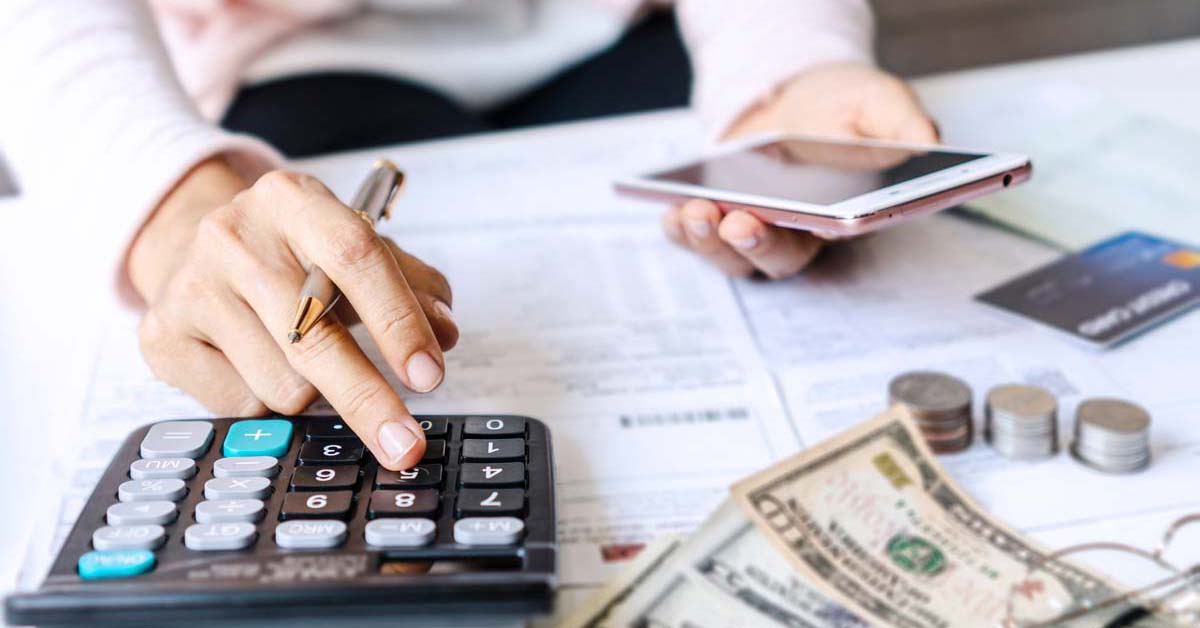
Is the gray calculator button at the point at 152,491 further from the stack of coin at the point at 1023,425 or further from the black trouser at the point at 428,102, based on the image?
the black trouser at the point at 428,102

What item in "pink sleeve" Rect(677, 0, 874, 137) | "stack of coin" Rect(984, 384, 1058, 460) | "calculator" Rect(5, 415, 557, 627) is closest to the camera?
"calculator" Rect(5, 415, 557, 627)

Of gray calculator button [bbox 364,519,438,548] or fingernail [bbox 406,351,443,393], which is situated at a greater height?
gray calculator button [bbox 364,519,438,548]

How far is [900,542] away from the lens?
371mm

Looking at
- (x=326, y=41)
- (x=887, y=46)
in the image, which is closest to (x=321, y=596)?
(x=326, y=41)

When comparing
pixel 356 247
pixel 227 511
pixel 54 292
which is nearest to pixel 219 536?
pixel 227 511

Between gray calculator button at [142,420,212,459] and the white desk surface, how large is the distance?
7 cm

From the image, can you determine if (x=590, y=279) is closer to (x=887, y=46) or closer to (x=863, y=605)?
(x=863, y=605)

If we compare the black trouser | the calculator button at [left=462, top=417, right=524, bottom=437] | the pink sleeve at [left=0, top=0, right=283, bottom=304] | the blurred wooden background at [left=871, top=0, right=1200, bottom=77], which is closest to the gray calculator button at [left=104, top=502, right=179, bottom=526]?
the calculator button at [left=462, top=417, right=524, bottom=437]

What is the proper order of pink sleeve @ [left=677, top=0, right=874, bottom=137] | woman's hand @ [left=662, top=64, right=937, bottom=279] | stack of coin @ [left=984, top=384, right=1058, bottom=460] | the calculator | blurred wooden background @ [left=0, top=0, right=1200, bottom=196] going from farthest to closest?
blurred wooden background @ [left=0, top=0, right=1200, bottom=196], pink sleeve @ [left=677, top=0, right=874, bottom=137], woman's hand @ [left=662, top=64, right=937, bottom=279], stack of coin @ [left=984, top=384, right=1058, bottom=460], the calculator

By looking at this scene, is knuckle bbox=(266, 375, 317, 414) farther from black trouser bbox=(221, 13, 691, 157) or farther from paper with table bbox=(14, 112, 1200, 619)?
black trouser bbox=(221, 13, 691, 157)

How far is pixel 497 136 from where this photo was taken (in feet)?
2.64

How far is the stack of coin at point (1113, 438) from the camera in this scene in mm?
412

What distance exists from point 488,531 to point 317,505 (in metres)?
0.06

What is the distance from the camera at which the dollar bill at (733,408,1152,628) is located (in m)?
0.34
